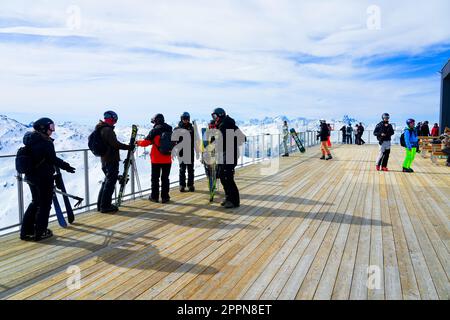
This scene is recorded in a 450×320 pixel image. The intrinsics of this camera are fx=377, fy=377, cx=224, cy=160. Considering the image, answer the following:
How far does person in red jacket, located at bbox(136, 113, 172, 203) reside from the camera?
7.45 metres

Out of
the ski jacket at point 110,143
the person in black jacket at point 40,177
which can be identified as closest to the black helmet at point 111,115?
the ski jacket at point 110,143

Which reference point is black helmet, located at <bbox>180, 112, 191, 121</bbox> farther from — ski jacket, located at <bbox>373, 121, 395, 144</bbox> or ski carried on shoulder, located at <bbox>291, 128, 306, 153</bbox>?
ski carried on shoulder, located at <bbox>291, 128, 306, 153</bbox>

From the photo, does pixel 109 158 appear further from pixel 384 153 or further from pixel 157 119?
pixel 384 153

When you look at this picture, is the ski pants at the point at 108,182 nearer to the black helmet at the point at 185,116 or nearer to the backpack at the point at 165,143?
the backpack at the point at 165,143

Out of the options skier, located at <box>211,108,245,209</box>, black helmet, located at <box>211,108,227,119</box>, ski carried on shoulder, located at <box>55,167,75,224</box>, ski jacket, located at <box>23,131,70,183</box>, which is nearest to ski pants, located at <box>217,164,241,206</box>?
skier, located at <box>211,108,245,209</box>

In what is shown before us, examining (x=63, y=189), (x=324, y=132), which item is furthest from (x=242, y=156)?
(x=63, y=189)

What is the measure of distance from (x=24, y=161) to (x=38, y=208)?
0.67 m

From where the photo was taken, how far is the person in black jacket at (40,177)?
504 centimetres

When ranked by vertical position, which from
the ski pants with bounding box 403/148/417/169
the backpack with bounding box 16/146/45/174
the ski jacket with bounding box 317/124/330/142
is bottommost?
the ski pants with bounding box 403/148/417/169

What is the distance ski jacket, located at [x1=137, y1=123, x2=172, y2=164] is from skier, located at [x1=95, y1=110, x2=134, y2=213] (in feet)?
1.49

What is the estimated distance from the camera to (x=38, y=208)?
5.16m
